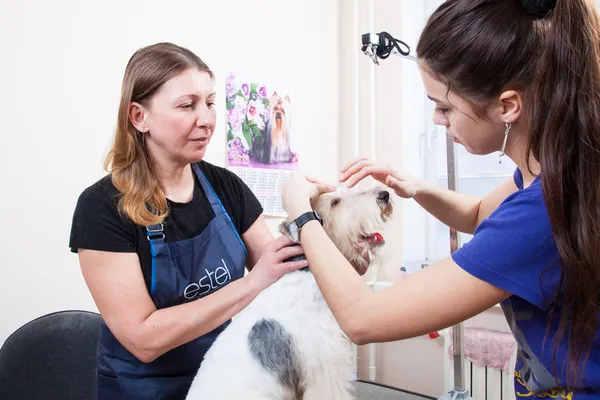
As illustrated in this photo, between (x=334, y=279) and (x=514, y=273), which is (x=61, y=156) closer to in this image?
(x=334, y=279)

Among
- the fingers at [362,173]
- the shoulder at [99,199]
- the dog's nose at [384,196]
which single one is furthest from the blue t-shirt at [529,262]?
the shoulder at [99,199]

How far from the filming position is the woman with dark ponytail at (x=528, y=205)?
85 centimetres

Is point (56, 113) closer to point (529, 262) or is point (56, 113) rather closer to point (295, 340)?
point (295, 340)

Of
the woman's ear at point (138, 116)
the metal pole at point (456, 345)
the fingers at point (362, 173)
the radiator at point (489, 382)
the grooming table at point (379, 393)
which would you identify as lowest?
the radiator at point (489, 382)

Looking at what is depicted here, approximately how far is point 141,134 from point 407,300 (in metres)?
1.04

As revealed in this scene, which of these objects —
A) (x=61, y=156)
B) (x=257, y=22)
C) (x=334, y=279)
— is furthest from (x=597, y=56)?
(x=257, y=22)

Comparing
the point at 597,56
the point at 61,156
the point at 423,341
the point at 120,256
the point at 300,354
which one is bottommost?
the point at 423,341

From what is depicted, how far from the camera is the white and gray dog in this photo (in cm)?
124

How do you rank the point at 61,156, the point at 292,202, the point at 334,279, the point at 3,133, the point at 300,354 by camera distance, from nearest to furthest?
the point at 334,279
the point at 292,202
the point at 300,354
the point at 3,133
the point at 61,156

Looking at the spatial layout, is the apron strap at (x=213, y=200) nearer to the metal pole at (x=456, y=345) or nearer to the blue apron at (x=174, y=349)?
the blue apron at (x=174, y=349)

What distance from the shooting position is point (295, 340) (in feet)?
4.30

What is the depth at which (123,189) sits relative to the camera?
1450mm

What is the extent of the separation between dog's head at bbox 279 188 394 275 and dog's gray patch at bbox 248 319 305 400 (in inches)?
12.5

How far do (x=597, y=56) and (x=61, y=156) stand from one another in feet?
6.30
